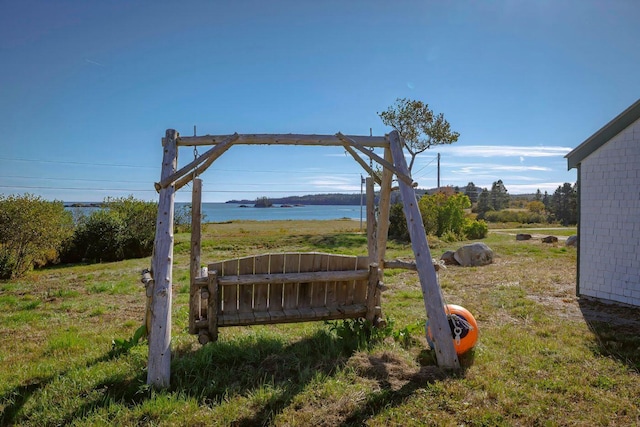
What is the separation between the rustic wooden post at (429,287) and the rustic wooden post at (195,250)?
2960 mm

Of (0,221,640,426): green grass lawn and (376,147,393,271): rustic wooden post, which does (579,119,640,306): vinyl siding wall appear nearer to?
(0,221,640,426): green grass lawn

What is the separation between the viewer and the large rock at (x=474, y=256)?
13852 mm

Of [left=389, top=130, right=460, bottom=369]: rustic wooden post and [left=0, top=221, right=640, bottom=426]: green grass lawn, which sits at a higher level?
[left=389, top=130, right=460, bottom=369]: rustic wooden post

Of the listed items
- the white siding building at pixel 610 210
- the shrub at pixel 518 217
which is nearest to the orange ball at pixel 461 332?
the white siding building at pixel 610 210

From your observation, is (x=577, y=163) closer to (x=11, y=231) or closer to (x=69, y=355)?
(x=69, y=355)

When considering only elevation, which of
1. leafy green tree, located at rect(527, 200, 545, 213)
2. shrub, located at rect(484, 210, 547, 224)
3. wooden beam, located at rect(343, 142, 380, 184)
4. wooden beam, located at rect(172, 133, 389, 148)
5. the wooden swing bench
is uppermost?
wooden beam, located at rect(172, 133, 389, 148)

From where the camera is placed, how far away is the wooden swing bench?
5496 mm

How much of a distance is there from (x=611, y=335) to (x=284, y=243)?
15889 mm

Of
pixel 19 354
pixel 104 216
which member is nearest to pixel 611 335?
pixel 19 354

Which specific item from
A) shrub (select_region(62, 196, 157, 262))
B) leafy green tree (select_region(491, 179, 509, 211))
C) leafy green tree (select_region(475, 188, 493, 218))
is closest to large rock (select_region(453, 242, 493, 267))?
shrub (select_region(62, 196, 157, 262))

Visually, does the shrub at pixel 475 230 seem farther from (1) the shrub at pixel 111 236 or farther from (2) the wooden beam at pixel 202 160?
(2) the wooden beam at pixel 202 160

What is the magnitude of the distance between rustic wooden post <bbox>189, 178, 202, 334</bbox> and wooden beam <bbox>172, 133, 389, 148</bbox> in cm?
59

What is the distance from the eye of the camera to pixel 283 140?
6070 millimetres

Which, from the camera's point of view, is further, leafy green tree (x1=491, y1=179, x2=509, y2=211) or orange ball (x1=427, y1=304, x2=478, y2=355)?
leafy green tree (x1=491, y1=179, x2=509, y2=211)
